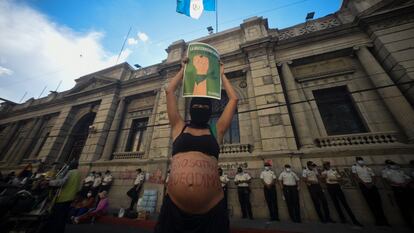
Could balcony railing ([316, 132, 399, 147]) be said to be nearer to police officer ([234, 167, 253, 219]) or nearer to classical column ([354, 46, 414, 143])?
classical column ([354, 46, 414, 143])

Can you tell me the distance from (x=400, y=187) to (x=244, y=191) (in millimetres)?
4519

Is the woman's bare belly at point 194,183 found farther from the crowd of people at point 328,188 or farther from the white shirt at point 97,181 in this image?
the white shirt at point 97,181

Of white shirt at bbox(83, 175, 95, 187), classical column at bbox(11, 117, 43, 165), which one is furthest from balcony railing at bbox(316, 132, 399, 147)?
classical column at bbox(11, 117, 43, 165)

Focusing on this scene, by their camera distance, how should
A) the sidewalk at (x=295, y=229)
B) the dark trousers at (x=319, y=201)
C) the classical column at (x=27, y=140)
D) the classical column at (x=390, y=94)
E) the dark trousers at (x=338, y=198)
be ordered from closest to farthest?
the sidewalk at (x=295, y=229), the dark trousers at (x=338, y=198), the dark trousers at (x=319, y=201), the classical column at (x=390, y=94), the classical column at (x=27, y=140)

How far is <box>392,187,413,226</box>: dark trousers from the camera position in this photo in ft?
14.5

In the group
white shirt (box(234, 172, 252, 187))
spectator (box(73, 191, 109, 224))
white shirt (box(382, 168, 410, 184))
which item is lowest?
spectator (box(73, 191, 109, 224))

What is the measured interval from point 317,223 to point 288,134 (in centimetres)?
311

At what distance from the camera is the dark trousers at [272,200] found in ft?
17.6

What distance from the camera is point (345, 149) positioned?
579 centimetres

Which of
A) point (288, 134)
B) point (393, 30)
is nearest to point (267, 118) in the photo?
point (288, 134)

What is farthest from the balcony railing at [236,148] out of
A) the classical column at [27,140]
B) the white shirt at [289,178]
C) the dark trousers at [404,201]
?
the classical column at [27,140]

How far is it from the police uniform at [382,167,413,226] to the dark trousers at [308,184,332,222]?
1846mm

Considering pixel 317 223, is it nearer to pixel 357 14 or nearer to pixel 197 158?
pixel 197 158

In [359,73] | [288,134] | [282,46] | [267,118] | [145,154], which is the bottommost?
[145,154]
